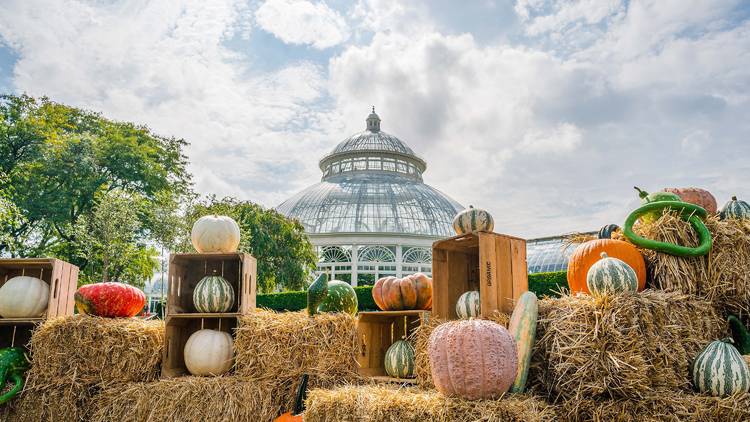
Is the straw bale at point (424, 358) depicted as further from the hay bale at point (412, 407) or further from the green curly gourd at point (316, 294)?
the green curly gourd at point (316, 294)

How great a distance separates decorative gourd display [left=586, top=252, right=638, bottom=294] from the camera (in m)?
3.60

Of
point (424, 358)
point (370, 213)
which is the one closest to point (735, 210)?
point (424, 358)

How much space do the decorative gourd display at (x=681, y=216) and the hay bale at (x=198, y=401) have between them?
307 cm

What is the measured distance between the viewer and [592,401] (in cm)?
331

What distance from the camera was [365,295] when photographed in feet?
48.3

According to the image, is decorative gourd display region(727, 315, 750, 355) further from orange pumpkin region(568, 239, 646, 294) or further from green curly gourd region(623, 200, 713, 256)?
orange pumpkin region(568, 239, 646, 294)

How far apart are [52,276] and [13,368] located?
0.88m

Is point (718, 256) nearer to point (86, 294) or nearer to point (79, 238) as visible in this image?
point (86, 294)

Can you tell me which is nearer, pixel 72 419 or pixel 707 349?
pixel 707 349

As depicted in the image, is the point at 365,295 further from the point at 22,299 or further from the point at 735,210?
the point at 735,210

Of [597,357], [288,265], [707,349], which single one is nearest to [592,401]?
[597,357]

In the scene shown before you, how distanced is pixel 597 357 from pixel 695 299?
1.16 meters

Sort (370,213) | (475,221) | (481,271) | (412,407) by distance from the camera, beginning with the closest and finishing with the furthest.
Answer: (412,407), (481,271), (475,221), (370,213)

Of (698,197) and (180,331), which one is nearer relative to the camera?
(698,197)
